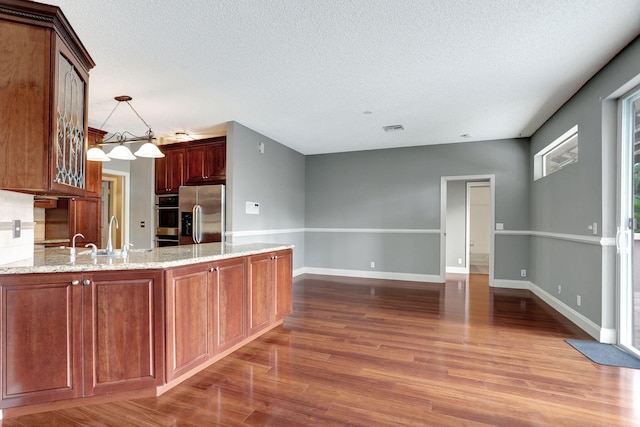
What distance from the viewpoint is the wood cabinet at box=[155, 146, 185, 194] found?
209 inches

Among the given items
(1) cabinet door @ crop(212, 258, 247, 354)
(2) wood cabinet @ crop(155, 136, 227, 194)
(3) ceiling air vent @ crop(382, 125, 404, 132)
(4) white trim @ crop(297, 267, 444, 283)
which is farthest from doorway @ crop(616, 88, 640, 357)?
(2) wood cabinet @ crop(155, 136, 227, 194)

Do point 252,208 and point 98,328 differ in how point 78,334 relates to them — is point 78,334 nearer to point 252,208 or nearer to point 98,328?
point 98,328

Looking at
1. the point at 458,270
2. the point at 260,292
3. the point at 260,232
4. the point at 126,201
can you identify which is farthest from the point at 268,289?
the point at 458,270

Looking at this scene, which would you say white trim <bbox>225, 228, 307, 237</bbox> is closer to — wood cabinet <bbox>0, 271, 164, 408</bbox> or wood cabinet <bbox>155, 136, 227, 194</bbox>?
wood cabinet <bbox>155, 136, 227, 194</bbox>

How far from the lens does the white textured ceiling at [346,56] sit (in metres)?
2.21

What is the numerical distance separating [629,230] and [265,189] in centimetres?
455

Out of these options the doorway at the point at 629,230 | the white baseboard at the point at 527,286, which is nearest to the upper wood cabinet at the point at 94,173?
the white baseboard at the point at 527,286

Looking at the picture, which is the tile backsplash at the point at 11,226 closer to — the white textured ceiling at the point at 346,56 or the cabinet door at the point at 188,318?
the cabinet door at the point at 188,318

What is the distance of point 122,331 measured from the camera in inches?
81.0

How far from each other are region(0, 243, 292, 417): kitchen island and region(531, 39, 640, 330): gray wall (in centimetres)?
364

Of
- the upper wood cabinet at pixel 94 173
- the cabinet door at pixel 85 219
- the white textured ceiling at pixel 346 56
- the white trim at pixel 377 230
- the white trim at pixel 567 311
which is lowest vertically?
the white trim at pixel 567 311

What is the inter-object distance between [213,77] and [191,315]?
2.30 m

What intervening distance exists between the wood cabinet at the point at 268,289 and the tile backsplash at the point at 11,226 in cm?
165

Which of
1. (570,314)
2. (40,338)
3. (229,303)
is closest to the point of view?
(40,338)
